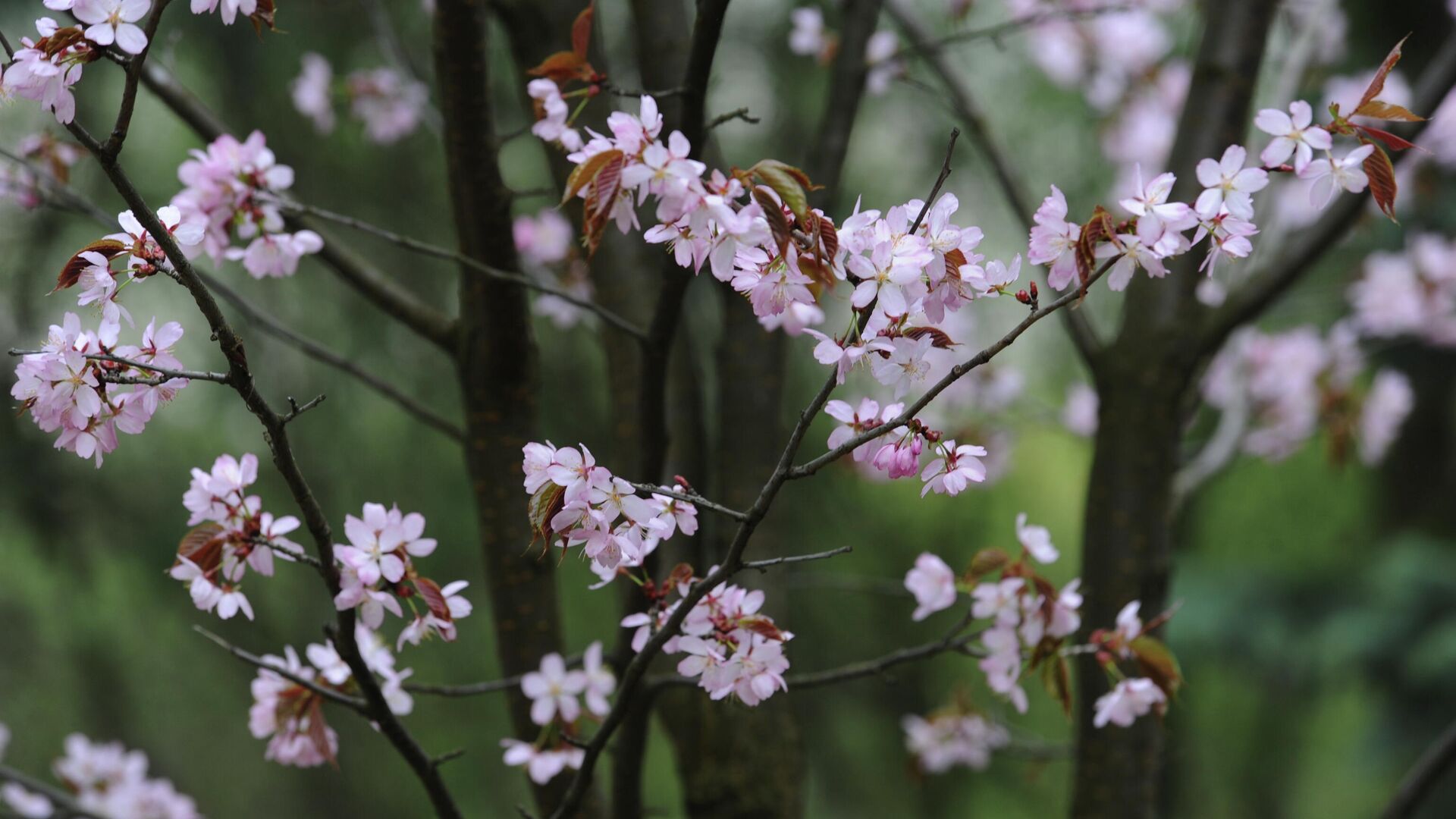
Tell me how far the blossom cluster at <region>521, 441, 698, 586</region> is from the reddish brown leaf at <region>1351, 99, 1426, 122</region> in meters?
0.64

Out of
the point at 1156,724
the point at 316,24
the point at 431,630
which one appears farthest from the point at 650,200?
the point at 316,24

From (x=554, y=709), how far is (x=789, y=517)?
84.6 inches

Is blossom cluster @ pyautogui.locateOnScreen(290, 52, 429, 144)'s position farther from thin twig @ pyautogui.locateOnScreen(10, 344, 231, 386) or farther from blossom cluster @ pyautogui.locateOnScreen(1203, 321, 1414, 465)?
blossom cluster @ pyautogui.locateOnScreen(1203, 321, 1414, 465)

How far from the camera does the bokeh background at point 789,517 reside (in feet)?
13.4

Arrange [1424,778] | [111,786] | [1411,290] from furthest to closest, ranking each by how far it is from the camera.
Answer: [1411,290]
[111,786]
[1424,778]

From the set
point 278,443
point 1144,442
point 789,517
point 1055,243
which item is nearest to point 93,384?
point 278,443

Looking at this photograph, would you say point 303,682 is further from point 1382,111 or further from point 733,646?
point 1382,111

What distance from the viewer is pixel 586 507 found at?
0.81 meters

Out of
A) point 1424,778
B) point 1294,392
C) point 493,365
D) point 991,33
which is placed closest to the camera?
point 493,365

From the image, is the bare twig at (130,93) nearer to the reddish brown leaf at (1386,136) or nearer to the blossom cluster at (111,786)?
the reddish brown leaf at (1386,136)

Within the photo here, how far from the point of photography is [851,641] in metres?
6.79

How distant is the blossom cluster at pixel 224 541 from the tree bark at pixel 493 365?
1.28 ft

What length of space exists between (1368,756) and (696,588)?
3.52 m

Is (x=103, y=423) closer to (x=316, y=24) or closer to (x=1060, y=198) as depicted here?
(x=1060, y=198)
